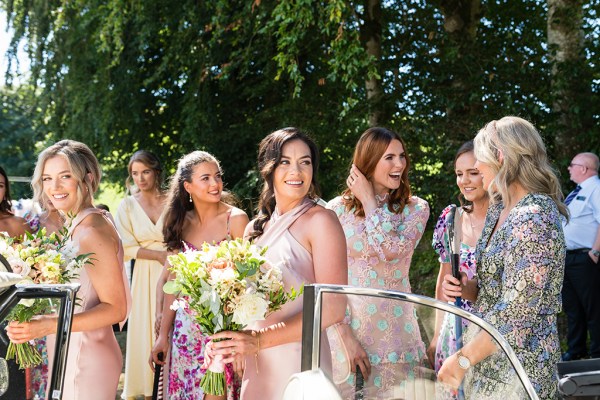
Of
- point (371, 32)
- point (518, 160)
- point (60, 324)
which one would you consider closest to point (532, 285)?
point (518, 160)

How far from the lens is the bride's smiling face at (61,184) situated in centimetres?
421

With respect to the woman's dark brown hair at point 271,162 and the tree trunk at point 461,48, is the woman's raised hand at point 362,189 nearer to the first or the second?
the woman's dark brown hair at point 271,162

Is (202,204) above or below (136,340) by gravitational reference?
above

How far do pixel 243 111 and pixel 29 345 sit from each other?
11.3 metres

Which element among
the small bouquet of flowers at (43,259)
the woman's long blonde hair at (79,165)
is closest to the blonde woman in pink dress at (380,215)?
the woman's long blonde hair at (79,165)

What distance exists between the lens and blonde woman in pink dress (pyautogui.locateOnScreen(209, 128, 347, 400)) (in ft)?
11.1

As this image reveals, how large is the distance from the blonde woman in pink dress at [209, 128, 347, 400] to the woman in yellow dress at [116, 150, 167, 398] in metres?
3.55

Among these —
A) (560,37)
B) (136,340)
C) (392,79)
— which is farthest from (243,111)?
(136,340)

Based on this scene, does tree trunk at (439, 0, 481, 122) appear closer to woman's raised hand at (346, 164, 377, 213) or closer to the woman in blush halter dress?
the woman in blush halter dress

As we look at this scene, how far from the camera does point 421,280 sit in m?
11.6

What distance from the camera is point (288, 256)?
3.61 meters

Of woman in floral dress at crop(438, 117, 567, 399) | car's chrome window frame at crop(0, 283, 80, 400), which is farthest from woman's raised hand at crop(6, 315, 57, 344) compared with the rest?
woman in floral dress at crop(438, 117, 567, 399)

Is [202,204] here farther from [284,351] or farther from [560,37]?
[560,37]

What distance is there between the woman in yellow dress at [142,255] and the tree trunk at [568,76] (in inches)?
202
